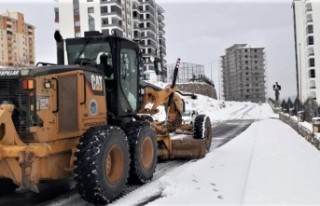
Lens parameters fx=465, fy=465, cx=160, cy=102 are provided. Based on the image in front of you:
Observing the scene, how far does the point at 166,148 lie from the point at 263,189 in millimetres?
4347

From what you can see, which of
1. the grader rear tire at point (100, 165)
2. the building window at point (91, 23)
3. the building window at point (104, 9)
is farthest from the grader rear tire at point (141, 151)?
the building window at point (104, 9)

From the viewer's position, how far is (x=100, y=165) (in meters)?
7.04

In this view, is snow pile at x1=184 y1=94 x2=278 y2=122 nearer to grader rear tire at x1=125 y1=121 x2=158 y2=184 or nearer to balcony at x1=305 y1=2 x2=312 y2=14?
grader rear tire at x1=125 y1=121 x2=158 y2=184

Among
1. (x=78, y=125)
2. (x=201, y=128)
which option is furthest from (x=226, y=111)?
(x=78, y=125)

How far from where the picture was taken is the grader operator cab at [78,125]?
6.61 metres

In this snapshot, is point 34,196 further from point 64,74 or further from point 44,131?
point 64,74

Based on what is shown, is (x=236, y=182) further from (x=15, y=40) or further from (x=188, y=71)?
(x=15, y=40)

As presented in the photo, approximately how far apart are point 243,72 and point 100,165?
427 feet

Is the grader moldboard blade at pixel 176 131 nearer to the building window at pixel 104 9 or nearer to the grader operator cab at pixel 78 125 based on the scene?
the grader operator cab at pixel 78 125

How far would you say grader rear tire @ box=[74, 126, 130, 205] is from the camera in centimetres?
690

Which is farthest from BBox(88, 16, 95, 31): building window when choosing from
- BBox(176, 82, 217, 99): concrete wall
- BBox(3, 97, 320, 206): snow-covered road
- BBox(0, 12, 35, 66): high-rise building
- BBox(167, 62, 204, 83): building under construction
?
BBox(3, 97, 320, 206): snow-covered road

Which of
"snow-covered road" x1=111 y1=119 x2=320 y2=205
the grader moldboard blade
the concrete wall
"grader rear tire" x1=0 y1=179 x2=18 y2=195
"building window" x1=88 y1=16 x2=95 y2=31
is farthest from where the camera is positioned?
"building window" x1=88 y1=16 x2=95 y2=31

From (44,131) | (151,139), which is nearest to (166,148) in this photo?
(151,139)

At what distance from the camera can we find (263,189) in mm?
7520
